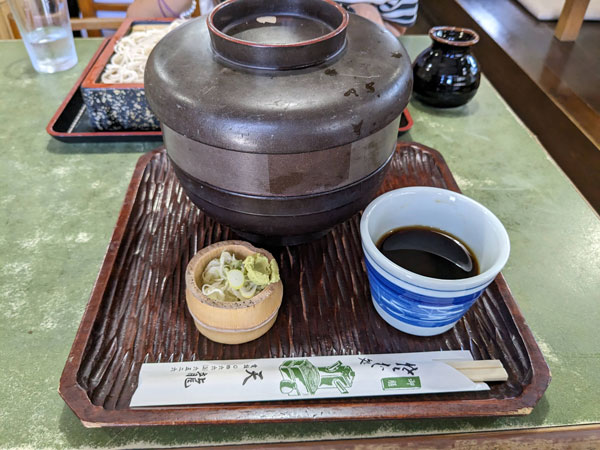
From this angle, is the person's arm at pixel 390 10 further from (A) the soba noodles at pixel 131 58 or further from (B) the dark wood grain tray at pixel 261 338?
(B) the dark wood grain tray at pixel 261 338

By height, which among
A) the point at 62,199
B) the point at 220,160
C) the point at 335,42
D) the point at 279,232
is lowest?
the point at 62,199

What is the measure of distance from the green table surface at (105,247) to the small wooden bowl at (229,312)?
146mm

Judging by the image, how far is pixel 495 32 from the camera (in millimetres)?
2094

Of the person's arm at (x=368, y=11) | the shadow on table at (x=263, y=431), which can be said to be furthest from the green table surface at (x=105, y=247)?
the person's arm at (x=368, y=11)

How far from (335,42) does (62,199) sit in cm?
73

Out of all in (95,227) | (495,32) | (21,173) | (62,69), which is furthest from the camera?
(495,32)

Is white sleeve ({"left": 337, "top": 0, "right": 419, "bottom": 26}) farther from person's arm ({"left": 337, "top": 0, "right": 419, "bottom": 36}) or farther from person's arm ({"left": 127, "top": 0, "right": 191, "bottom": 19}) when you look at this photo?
person's arm ({"left": 127, "top": 0, "right": 191, "bottom": 19})

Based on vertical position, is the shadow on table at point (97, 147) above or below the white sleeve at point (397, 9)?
below

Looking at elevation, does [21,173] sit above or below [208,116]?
below

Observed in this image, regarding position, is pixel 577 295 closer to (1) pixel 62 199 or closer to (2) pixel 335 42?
(2) pixel 335 42

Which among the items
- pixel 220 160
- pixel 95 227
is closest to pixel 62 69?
pixel 95 227

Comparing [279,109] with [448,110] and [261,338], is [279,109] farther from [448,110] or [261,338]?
[448,110]

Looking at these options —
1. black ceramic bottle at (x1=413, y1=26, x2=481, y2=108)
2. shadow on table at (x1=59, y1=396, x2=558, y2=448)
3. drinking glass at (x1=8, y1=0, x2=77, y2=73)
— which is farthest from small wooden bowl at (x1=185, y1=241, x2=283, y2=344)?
drinking glass at (x1=8, y1=0, x2=77, y2=73)

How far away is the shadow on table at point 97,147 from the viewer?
4.03 ft
